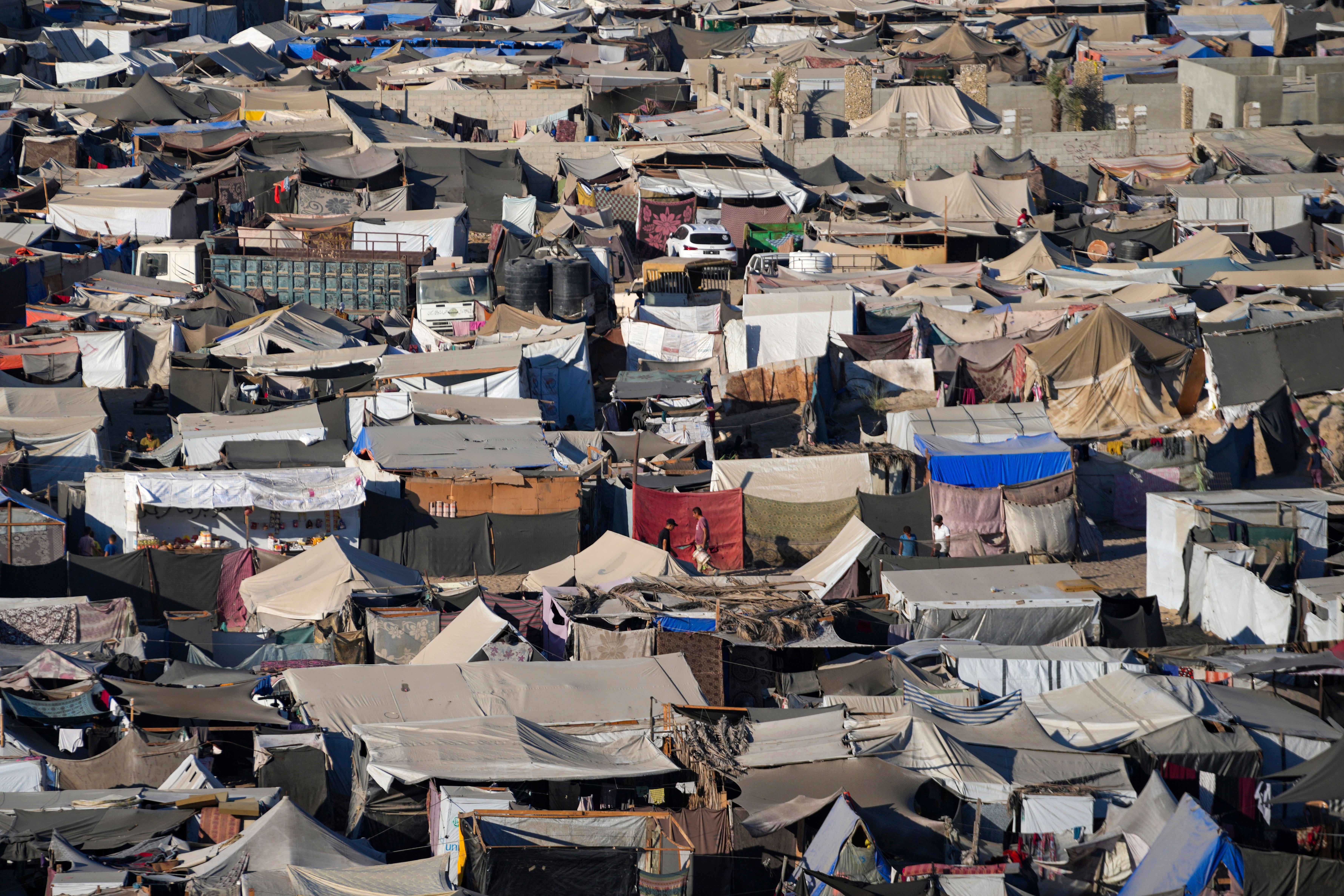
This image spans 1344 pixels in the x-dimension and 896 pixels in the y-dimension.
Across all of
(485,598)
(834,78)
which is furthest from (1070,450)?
(834,78)

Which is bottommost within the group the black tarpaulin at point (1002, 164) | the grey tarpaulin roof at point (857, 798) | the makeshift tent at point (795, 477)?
the grey tarpaulin roof at point (857, 798)

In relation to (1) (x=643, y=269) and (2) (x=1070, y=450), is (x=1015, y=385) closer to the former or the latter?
(2) (x=1070, y=450)

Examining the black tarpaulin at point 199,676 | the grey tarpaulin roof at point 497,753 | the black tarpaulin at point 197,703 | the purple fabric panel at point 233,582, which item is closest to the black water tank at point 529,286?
the purple fabric panel at point 233,582

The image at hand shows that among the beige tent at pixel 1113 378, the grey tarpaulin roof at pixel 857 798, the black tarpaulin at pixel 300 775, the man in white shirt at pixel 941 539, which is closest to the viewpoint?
the grey tarpaulin roof at pixel 857 798

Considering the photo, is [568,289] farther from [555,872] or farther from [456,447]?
[555,872]

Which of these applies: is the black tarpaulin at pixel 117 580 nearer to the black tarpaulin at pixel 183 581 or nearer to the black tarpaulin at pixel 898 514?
the black tarpaulin at pixel 183 581

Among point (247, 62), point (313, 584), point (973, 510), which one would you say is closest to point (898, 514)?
point (973, 510)

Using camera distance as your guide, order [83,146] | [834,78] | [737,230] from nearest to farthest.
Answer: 1. [737,230]
2. [83,146]
3. [834,78]
